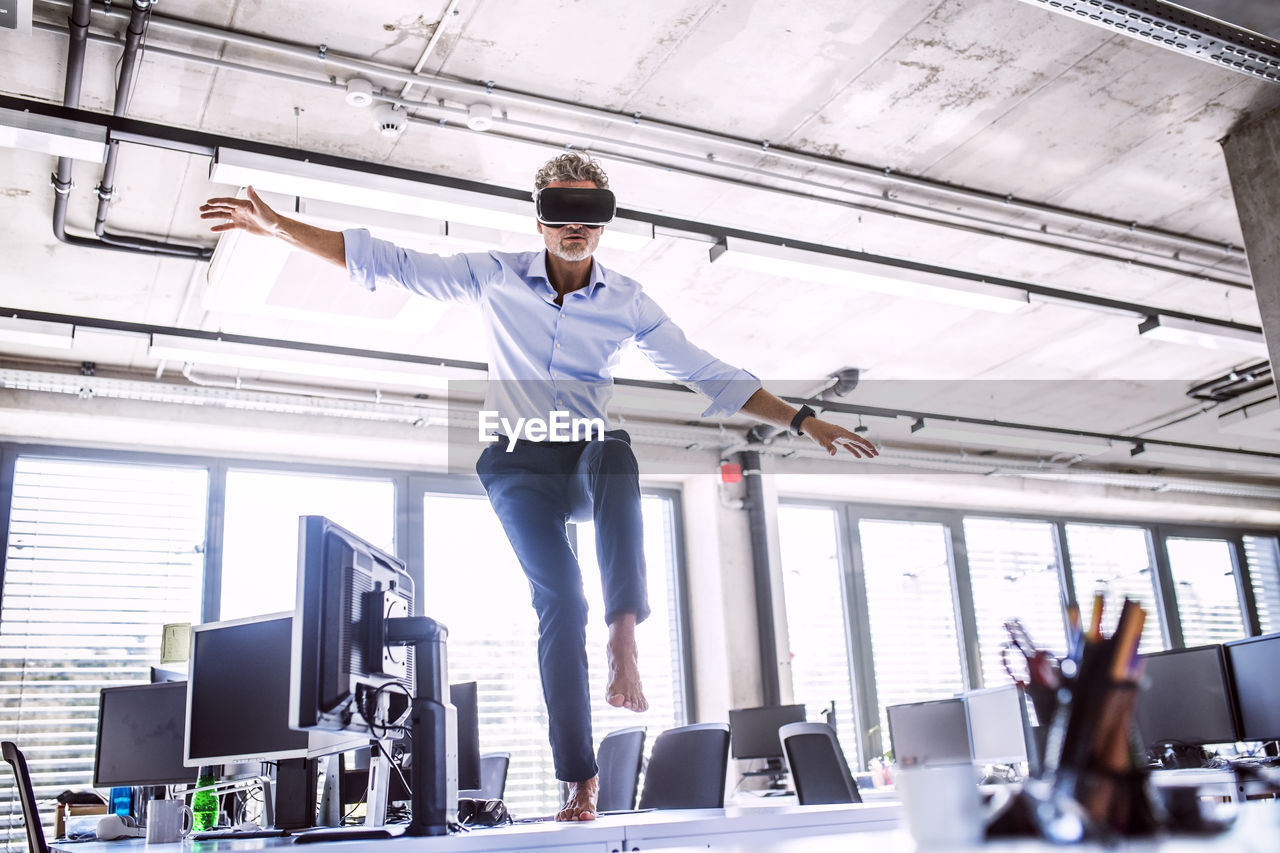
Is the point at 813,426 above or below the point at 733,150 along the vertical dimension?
below

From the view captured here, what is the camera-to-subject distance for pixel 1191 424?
339 inches

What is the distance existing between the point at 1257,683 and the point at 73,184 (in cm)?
493

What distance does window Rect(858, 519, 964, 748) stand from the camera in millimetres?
9016

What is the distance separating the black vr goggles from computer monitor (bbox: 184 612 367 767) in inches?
52.5

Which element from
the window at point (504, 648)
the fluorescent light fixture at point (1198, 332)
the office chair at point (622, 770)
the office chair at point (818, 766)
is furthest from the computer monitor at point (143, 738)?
the fluorescent light fixture at point (1198, 332)

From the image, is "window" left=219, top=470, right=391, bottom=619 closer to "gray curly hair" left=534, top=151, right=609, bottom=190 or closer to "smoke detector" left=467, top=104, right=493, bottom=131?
"smoke detector" left=467, top=104, right=493, bottom=131

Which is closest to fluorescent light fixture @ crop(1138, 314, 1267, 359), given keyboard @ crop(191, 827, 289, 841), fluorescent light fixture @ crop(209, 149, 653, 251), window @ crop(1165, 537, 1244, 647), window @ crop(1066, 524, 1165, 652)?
fluorescent light fixture @ crop(209, 149, 653, 251)

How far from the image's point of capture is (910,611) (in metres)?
9.27

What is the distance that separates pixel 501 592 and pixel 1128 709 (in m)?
7.13

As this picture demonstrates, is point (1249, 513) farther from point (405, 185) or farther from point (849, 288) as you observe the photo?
point (405, 185)

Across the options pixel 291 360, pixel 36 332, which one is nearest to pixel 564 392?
pixel 291 360

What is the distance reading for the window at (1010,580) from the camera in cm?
959

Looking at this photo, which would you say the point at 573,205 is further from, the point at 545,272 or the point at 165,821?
the point at 165,821

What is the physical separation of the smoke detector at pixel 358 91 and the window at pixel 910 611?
251 inches
